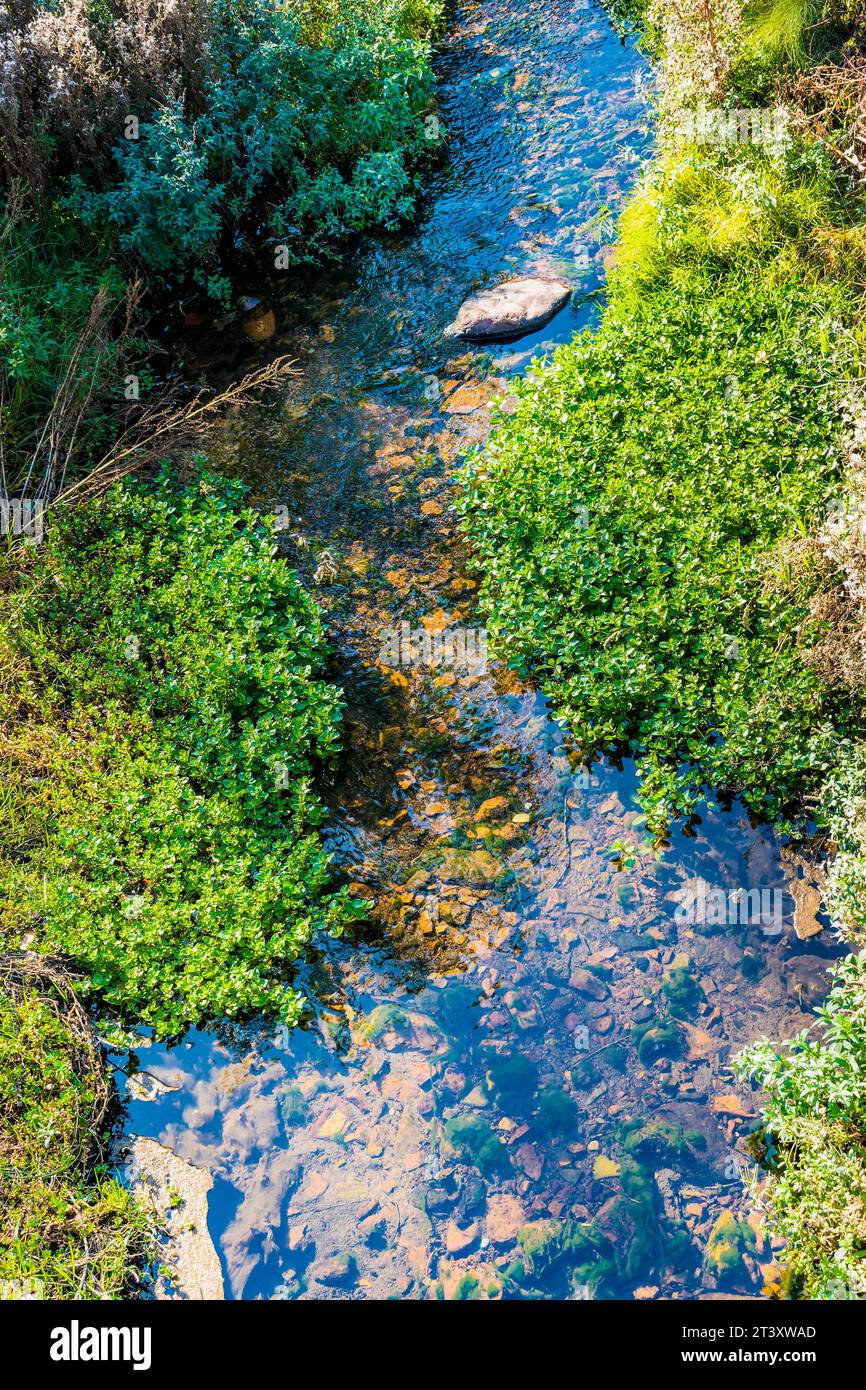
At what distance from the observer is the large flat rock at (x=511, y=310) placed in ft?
32.7

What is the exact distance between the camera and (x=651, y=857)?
672cm

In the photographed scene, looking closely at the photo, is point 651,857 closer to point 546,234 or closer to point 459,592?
point 459,592

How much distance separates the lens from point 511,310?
10016mm

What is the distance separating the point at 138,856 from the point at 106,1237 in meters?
2.25

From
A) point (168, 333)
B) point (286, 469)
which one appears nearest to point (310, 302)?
point (168, 333)

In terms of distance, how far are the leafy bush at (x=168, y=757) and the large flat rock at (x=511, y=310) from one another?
123 inches

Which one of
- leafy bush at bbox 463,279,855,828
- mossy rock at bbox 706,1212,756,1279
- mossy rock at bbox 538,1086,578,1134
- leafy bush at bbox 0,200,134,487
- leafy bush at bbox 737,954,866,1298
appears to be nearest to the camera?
leafy bush at bbox 737,954,866,1298

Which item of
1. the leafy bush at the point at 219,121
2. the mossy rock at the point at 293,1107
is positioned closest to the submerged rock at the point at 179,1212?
the mossy rock at the point at 293,1107

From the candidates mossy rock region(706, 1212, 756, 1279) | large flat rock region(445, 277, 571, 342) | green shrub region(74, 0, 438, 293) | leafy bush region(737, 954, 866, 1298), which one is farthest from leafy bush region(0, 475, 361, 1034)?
green shrub region(74, 0, 438, 293)

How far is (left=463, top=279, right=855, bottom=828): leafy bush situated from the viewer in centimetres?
677

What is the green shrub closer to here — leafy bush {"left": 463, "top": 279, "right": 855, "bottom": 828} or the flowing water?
the flowing water

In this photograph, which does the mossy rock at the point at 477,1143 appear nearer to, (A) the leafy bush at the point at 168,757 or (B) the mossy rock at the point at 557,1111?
(B) the mossy rock at the point at 557,1111

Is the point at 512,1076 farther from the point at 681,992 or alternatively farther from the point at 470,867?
the point at 470,867

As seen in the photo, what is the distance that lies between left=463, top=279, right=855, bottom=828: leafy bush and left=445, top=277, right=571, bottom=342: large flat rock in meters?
1.19
